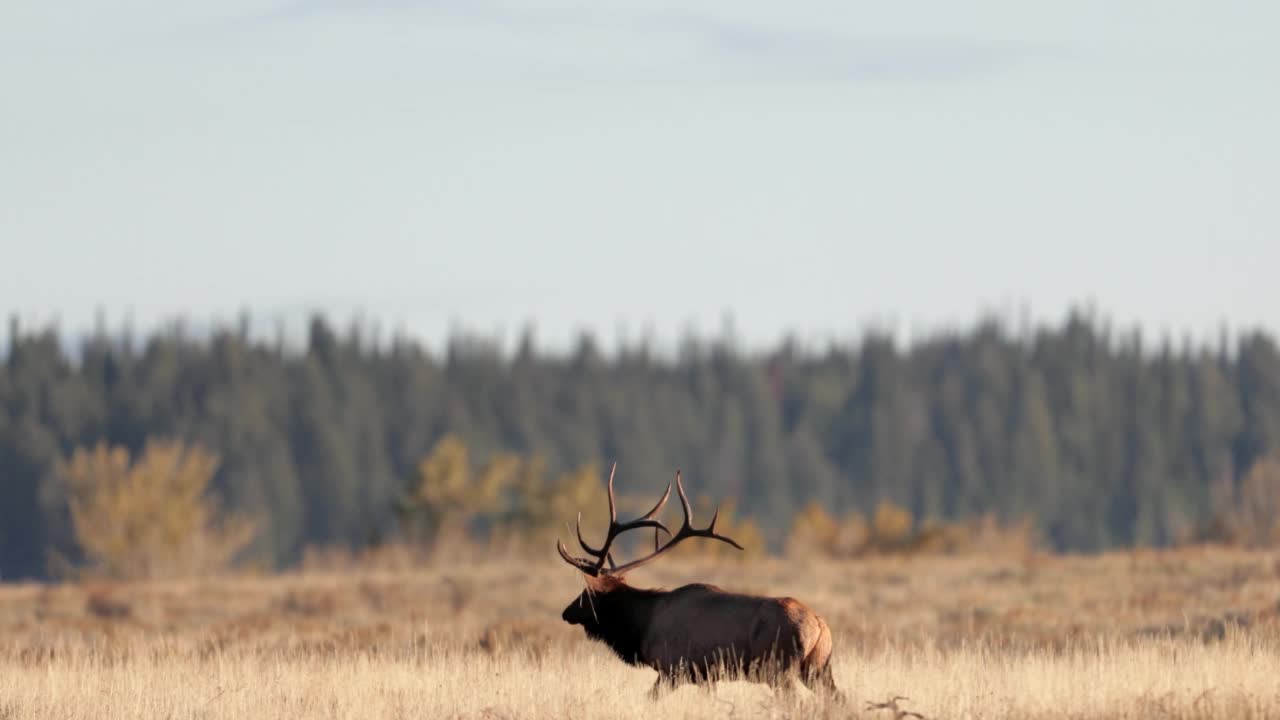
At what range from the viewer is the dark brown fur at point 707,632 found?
562 inches

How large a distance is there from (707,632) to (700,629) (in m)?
0.08

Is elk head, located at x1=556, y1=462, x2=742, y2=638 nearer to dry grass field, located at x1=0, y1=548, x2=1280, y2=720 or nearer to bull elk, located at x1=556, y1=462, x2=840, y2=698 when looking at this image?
bull elk, located at x1=556, y1=462, x2=840, y2=698

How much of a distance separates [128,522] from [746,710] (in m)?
47.0

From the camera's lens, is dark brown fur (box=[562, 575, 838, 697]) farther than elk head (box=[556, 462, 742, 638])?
No

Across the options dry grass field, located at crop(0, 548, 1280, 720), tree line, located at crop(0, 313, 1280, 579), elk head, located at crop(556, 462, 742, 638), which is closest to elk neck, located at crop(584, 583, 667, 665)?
elk head, located at crop(556, 462, 742, 638)

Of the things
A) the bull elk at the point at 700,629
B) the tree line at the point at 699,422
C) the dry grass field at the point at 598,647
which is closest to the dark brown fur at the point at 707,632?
the bull elk at the point at 700,629

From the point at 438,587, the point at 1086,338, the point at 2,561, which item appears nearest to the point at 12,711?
the point at 438,587

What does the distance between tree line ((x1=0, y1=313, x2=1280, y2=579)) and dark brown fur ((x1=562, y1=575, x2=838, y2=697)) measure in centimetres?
9519

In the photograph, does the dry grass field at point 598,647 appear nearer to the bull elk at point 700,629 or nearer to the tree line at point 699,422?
the bull elk at point 700,629

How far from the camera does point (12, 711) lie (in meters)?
14.6

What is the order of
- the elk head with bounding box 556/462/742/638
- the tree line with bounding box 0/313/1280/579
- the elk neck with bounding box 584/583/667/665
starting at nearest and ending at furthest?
the elk neck with bounding box 584/583/667/665 < the elk head with bounding box 556/462/742/638 < the tree line with bounding box 0/313/1280/579

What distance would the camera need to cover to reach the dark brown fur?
1427cm

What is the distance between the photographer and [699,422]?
139 meters

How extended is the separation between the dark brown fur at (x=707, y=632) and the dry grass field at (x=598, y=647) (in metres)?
0.28
